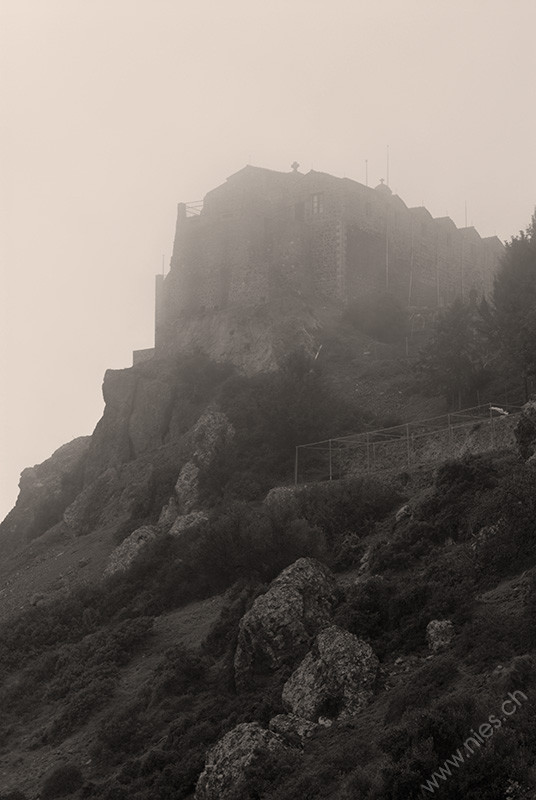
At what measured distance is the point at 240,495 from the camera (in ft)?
139

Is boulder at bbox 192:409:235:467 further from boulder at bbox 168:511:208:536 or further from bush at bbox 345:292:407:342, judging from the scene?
bush at bbox 345:292:407:342

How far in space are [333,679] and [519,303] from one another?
25383 mm

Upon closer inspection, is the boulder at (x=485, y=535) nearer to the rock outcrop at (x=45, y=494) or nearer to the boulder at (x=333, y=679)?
the boulder at (x=333, y=679)

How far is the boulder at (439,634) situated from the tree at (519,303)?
60.5ft

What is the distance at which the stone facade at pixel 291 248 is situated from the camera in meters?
60.2

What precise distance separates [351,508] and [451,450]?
462 cm

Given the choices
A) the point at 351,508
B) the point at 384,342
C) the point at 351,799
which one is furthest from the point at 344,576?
the point at 384,342

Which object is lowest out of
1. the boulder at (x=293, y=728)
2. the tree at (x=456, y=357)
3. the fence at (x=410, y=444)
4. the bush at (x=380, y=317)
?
the boulder at (x=293, y=728)

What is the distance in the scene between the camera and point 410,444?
3947 cm

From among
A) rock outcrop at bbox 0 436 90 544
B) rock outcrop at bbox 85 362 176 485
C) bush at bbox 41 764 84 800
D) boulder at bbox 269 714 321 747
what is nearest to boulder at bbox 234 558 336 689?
boulder at bbox 269 714 321 747

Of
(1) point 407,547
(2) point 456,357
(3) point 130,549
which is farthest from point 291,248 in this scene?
(1) point 407,547

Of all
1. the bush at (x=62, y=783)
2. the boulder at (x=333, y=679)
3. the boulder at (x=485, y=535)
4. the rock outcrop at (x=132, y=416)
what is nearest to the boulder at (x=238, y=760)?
the boulder at (x=333, y=679)

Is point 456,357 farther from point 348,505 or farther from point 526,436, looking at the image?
point 526,436

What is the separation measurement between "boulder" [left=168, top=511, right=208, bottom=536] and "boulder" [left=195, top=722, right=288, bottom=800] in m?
18.5
